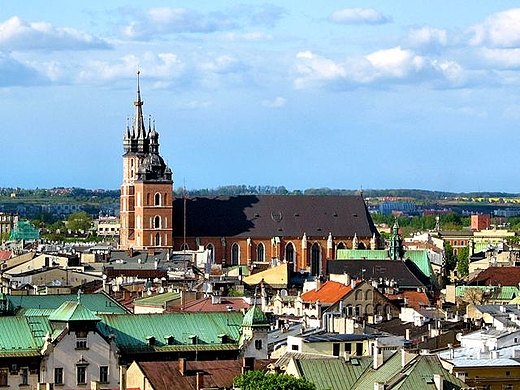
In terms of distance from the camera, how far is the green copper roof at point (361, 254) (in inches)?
6053

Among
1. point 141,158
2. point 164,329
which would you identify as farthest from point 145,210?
point 164,329

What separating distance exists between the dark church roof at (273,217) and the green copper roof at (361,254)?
1382 centimetres

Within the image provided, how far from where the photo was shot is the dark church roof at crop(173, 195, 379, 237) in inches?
6993

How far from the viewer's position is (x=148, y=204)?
570 feet

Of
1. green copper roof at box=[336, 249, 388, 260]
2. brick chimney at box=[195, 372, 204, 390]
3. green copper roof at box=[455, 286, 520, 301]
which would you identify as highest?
green copper roof at box=[336, 249, 388, 260]

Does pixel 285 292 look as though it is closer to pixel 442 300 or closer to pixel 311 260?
pixel 442 300

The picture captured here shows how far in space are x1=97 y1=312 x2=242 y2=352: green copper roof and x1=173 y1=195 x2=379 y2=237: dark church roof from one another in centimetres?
10118

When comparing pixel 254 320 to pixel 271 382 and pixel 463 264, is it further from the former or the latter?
pixel 463 264

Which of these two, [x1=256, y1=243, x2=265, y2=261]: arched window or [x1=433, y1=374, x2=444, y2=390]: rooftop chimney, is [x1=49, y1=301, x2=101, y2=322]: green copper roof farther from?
[x1=256, y1=243, x2=265, y2=261]: arched window

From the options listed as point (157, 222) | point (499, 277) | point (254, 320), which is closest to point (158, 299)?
point (254, 320)

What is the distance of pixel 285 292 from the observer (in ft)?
393

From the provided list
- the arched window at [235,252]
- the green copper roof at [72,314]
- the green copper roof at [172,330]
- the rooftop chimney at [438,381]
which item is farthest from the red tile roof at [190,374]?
the arched window at [235,252]

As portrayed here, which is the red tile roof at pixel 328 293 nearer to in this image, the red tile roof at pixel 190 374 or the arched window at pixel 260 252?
the red tile roof at pixel 190 374

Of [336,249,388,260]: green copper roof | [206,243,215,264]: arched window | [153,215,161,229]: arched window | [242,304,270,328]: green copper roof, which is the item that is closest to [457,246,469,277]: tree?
[336,249,388,260]: green copper roof
